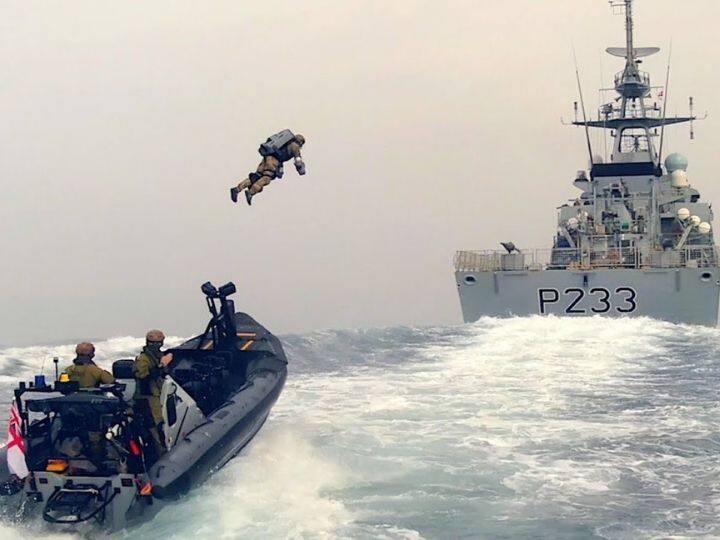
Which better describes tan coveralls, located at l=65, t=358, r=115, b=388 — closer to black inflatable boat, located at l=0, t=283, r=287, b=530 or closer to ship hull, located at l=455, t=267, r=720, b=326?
black inflatable boat, located at l=0, t=283, r=287, b=530

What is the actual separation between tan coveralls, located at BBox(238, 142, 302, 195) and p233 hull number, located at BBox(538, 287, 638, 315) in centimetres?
2234

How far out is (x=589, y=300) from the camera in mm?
35031

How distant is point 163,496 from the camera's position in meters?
9.30

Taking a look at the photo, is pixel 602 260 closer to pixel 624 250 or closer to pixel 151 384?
pixel 624 250

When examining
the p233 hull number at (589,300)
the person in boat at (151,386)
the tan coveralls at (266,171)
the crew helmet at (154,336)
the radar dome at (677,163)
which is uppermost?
the radar dome at (677,163)

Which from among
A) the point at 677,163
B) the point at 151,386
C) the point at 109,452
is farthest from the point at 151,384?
the point at 677,163

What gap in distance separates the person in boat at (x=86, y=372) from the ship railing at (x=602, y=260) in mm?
27247

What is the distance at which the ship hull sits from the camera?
114ft

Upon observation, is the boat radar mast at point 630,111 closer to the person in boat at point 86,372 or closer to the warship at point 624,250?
the warship at point 624,250

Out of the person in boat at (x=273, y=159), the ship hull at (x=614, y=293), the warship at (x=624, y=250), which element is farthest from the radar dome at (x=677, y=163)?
the person in boat at (x=273, y=159)

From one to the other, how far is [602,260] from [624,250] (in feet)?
4.47

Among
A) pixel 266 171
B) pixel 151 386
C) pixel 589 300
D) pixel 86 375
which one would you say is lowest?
pixel 589 300

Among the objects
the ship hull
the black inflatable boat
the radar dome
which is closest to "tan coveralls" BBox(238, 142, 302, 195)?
the black inflatable boat

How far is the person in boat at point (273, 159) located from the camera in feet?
47.8
